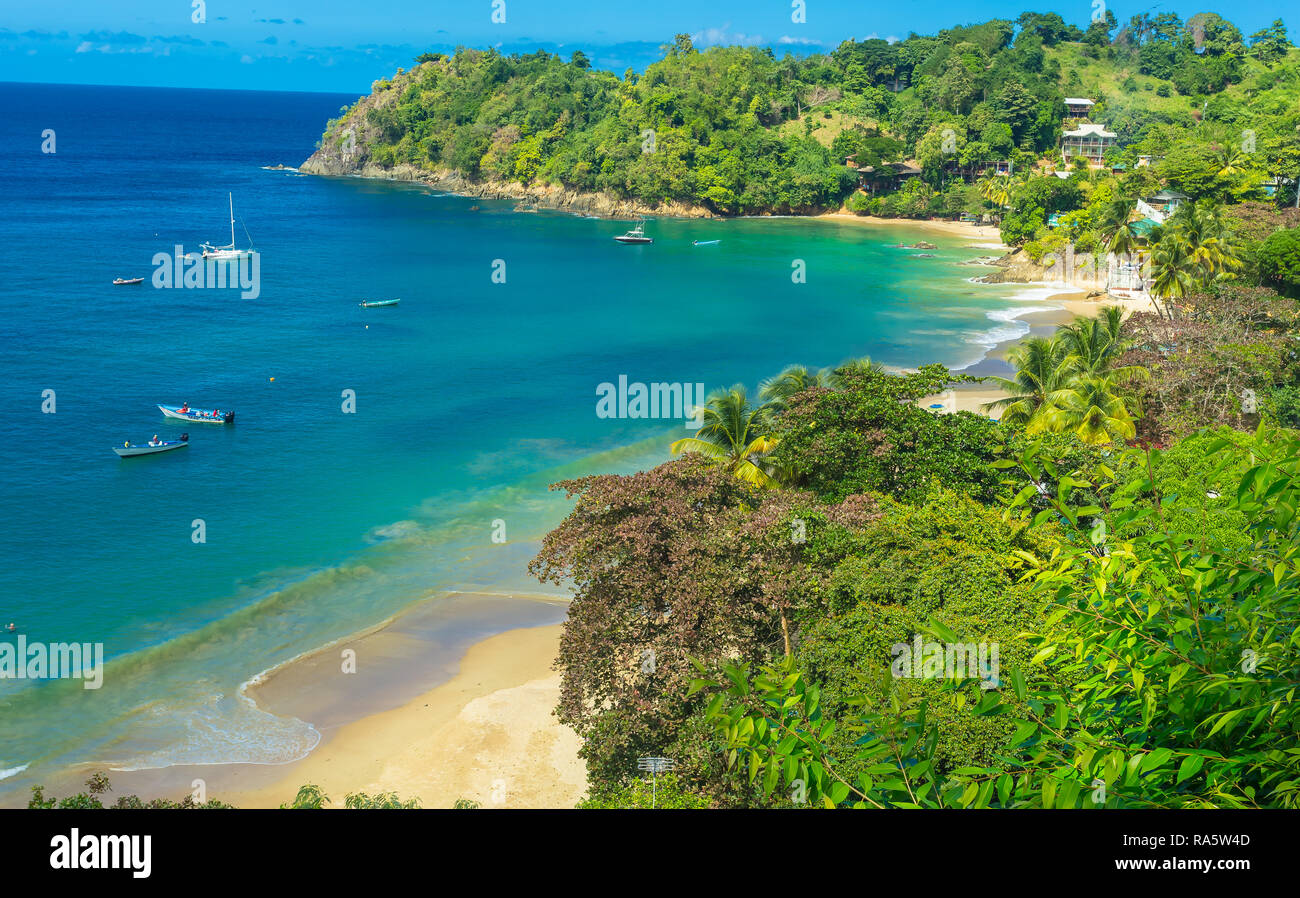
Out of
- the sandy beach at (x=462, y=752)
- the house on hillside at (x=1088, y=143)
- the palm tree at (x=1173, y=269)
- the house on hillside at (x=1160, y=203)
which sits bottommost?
the sandy beach at (x=462, y=752)

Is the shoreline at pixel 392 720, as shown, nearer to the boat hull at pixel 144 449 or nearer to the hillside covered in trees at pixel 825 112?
the boat hull at pixel 144 449

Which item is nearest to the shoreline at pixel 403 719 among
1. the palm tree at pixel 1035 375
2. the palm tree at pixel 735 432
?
the palm tree at pixel 735 432

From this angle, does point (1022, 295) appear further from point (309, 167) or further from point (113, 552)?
point (309, 167)

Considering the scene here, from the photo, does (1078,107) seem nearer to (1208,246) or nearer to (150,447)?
(1208,246)

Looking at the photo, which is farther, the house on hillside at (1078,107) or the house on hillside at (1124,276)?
the house on hillside at (1078,107)

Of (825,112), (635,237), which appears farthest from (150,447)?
(825,112)

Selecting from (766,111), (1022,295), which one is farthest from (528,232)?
(1022,295)
